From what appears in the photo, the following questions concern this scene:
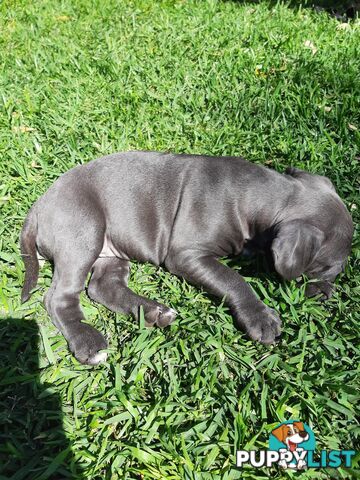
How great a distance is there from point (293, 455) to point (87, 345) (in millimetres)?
1346

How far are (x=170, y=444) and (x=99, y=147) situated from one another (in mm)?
2925

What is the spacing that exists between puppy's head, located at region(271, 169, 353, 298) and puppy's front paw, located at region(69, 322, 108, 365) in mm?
1181

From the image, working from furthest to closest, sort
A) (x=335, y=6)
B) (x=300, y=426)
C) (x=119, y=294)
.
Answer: (x=335, y=6) < (x=119, y=294) < (x=300, y=426)

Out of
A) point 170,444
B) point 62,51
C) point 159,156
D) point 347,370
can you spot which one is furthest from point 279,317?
point 62,51

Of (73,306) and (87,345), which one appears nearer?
(87,345)

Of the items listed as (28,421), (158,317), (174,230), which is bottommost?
(28,421)

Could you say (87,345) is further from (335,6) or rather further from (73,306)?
(335,6)

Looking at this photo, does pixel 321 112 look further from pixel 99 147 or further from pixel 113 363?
pixel 113 363

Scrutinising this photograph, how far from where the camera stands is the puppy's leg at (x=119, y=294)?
3.35 metres

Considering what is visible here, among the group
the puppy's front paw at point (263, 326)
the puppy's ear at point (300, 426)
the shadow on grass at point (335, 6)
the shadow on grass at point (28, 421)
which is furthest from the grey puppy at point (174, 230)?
the shadow on grass at point (335, 6)

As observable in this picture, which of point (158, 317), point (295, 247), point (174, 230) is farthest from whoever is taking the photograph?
point (174, 230)

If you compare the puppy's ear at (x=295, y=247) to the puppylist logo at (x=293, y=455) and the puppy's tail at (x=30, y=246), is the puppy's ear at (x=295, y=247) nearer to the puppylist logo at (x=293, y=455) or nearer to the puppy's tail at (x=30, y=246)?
the puppylist logo at (x=293, y=455)

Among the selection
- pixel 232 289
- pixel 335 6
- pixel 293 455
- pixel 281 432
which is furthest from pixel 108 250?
pixel 335 6

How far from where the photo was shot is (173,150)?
15.7 feet
